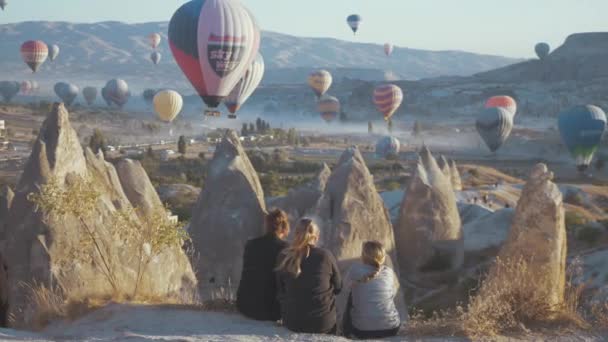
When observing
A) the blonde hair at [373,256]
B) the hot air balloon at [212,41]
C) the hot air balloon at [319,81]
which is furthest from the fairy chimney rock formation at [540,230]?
the hot air balloon at [319,81]

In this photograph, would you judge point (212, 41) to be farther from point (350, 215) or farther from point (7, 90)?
point (7, 90)

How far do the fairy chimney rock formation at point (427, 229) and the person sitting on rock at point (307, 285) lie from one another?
9239 millimetres

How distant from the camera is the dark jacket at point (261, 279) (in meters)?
6.61

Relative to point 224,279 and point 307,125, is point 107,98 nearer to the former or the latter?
point 307,125

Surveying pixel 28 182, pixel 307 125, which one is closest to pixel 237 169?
pixel 28 182

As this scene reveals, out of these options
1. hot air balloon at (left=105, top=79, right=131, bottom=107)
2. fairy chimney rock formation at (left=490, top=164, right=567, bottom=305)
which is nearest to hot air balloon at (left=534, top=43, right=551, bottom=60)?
hot air balloon at (left=105, top=79, right=131, bottom=107)

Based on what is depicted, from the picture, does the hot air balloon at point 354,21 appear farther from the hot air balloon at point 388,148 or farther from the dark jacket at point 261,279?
the dark jacket at point 261,279

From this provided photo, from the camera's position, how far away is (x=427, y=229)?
50.8 feet

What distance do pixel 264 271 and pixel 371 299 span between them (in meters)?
0.94

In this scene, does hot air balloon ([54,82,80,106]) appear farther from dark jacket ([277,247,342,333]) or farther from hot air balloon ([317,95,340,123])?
dark jacket ([277,247,342,333])

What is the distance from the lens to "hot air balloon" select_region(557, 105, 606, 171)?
46.2m

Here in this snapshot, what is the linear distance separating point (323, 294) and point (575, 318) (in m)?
2.11

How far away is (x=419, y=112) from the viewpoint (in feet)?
391

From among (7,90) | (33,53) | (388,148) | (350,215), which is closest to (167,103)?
(388,148)
